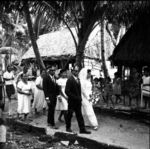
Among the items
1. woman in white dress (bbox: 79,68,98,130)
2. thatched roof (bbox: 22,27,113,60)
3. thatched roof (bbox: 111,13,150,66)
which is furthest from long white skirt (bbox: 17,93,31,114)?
thatched roof (bbox: 22,27,113,60)

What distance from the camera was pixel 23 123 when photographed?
9.33 metres

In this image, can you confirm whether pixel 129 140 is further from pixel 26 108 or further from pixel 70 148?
pixel 26 108

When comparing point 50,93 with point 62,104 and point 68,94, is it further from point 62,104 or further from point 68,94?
point 68,94

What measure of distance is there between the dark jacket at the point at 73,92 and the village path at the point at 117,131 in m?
0.88

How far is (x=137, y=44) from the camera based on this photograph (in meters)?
10.9

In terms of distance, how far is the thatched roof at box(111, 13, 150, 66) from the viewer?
35.1 feet

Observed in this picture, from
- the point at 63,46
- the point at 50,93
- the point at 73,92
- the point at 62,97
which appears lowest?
the point at 62,97

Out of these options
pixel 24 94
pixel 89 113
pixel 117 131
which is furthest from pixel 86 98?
pixel 24 94

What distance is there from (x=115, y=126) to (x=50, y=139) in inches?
79.5

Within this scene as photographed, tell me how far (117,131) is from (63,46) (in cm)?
1259

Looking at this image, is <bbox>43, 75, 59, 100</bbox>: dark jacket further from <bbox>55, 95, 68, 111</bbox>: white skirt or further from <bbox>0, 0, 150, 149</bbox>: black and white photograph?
<bbox>55, 95, 68, 111</bbox>: white skirt

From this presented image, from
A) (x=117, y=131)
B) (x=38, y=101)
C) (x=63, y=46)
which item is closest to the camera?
(x=117, y=131)

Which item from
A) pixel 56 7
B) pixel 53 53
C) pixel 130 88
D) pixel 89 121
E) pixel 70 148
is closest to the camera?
pixel 70 148

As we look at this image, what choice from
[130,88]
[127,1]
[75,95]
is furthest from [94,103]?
[127,1]
